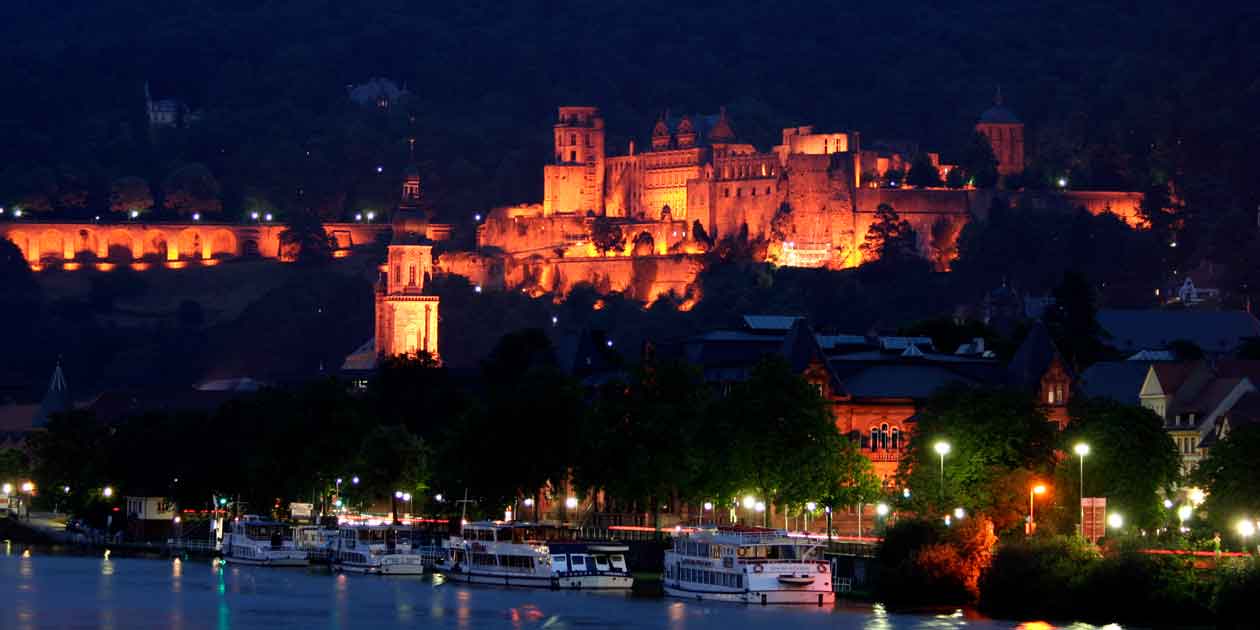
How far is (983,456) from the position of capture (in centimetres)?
10162

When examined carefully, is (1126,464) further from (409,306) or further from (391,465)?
(409,306)

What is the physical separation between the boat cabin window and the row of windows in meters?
5.98

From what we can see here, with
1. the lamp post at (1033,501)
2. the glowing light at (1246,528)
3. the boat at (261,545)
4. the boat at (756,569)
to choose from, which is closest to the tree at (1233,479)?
the glowing light at (1246,528)

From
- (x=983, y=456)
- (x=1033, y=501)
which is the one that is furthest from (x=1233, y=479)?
(x=983, y=456)

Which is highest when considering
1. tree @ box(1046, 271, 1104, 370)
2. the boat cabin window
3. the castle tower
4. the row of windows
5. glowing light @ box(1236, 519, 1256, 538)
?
the castle tower

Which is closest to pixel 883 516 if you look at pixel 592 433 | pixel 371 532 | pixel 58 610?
pixel 592 433

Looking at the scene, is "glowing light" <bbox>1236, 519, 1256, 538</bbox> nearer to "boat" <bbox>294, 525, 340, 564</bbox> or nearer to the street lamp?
the street lamp

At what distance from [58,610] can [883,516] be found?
30.5 meters

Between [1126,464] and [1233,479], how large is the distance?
27.2 feet

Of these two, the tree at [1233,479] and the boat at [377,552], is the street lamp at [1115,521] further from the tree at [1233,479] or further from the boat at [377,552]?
the boat at [377,552]

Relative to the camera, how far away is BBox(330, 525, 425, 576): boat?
114 meters

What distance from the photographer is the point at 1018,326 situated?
522 feet

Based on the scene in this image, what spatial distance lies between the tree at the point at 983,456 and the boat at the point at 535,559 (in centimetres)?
1085

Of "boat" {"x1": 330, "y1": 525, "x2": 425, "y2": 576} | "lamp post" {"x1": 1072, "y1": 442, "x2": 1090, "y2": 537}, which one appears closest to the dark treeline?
"boat" {"x1": 330, "y1": 525, "x2": 425, "y2": 576}
